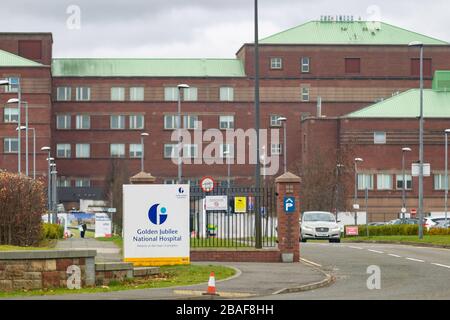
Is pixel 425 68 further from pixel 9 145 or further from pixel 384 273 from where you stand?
pixel 384 273

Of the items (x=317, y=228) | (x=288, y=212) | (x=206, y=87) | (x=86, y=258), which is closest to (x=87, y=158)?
(x=206, y=87)

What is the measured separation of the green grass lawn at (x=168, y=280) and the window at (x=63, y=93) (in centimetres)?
9108

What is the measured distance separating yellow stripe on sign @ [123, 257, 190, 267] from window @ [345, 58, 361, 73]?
89692 millimetres

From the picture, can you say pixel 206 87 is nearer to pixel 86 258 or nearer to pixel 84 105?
pixel 84 105

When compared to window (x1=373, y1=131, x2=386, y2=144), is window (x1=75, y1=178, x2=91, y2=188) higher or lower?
lower

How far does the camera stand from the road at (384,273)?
21.7 meters

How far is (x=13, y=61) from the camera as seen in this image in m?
109

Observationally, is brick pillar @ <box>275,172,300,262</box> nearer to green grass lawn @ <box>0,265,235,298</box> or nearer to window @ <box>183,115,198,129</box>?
green grass lawn @ <box>0,265,235,298</box>

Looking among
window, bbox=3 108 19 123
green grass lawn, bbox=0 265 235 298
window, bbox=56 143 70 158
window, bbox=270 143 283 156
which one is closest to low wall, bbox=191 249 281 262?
green grass lawn, bbox=0 265 235 298

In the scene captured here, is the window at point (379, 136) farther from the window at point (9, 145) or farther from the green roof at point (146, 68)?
the window at point (9, 145)

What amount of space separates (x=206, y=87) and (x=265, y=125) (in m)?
7.19

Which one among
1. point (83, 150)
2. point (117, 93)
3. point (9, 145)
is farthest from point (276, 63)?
point (9, 145)

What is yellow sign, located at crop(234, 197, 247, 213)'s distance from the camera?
32.8 m
